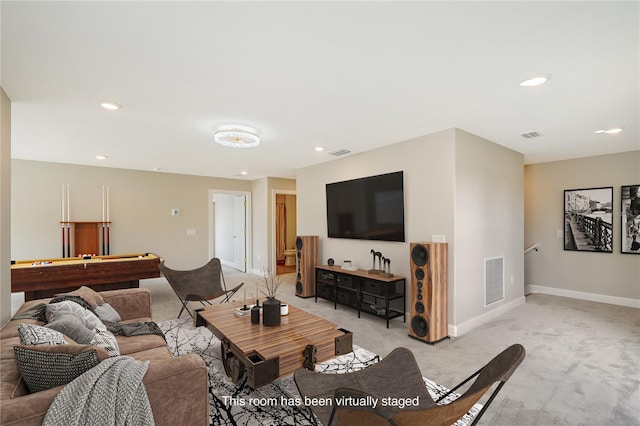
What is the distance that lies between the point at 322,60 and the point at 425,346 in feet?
9.93

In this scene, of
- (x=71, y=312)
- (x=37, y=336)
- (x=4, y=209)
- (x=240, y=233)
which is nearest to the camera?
(x=37, y=336)

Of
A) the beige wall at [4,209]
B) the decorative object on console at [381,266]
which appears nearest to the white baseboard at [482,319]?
the decorative object on console at [381,266]

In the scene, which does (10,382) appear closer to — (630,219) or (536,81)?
(536,81)

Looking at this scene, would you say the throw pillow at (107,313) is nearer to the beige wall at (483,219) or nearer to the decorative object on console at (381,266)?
the decorative object on console at (381,266)

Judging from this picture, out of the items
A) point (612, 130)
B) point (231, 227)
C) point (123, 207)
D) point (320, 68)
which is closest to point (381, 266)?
point (320, 68)

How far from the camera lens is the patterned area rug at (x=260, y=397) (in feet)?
6.79

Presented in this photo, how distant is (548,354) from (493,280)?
1302 mm

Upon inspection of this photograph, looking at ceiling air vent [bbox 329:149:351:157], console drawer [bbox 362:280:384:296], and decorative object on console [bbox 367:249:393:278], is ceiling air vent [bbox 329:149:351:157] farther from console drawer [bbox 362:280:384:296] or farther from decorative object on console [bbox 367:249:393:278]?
console drawer [bbox 362:280:384:296]

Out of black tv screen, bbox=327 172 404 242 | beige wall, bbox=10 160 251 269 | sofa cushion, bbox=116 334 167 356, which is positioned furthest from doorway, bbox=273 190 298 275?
sofa cushion, bbox=116 334 167 356

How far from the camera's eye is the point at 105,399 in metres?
1.24

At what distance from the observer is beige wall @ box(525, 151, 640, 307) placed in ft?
15.7

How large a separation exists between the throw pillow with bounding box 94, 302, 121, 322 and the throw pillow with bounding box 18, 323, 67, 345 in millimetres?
1049

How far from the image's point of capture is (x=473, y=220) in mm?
3906

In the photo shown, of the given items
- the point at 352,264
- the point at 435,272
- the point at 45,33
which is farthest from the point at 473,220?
the point at 45,33
